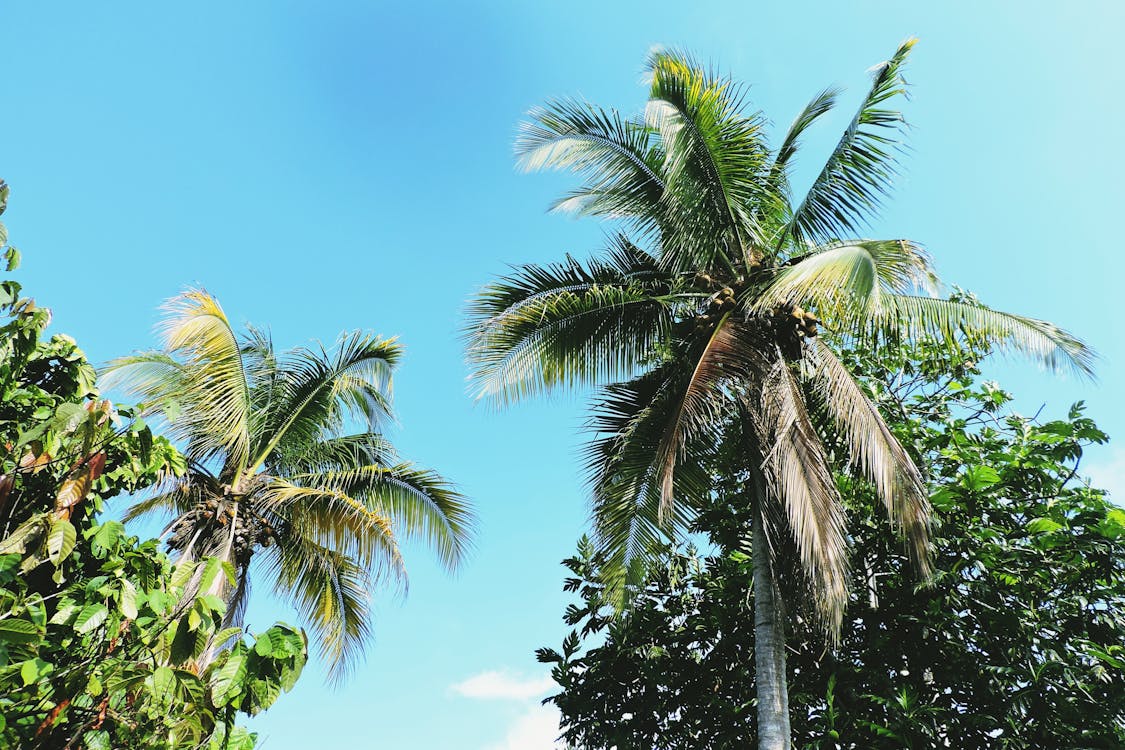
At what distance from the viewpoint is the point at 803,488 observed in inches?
288

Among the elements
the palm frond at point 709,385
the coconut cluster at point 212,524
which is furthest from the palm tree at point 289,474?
the palm frond at point 709,385

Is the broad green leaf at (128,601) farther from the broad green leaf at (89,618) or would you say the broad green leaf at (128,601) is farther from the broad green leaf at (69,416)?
the broad green leaf at (69,416)

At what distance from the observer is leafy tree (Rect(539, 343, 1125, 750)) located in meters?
7.07

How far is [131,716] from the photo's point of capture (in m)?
2.99

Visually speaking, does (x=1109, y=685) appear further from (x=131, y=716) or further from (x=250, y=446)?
(x=250, y=446)

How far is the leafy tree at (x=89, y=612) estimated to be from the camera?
2.89m

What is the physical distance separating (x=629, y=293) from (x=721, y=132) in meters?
1.96

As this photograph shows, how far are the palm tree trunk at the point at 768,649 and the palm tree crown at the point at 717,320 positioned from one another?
201 millimetres

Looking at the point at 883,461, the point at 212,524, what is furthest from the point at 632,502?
the point at 212,524

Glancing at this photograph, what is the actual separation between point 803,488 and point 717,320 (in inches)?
79.3

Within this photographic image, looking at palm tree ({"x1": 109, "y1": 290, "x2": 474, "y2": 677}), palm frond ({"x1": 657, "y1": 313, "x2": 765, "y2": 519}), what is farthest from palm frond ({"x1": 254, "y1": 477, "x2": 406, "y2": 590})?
palm frond ({"x1": 657, "y1": 313, "x2": 765, "y2": 519})

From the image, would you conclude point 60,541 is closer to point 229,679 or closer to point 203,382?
point 229,679

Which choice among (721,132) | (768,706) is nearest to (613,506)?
(768,706)

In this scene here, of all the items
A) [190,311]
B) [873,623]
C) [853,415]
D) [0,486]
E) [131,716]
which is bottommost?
[131,716]
